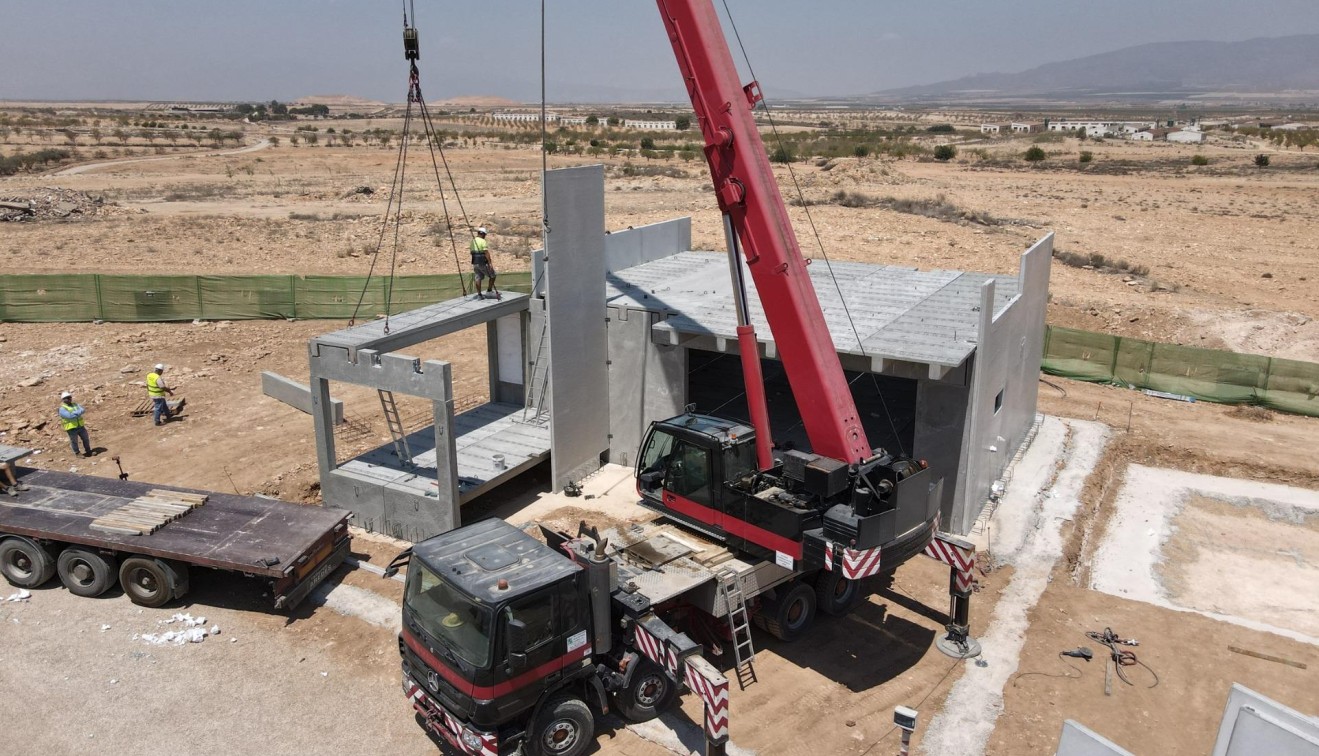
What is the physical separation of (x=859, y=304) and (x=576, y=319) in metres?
5.26

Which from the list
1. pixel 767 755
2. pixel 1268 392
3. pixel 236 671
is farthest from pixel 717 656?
pixel 1268 392

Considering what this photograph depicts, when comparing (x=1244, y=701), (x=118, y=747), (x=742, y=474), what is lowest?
(x=118, y=747)

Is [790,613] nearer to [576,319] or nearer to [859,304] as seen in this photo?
[576,319]

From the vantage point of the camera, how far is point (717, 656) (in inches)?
459

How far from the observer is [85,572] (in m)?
12.8

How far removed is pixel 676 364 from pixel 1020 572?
6591 millimetres

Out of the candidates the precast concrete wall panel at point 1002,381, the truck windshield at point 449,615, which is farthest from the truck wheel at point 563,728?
the precast concrete wall panel at point 1002,381

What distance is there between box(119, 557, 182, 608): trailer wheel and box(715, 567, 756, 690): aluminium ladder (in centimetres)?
742

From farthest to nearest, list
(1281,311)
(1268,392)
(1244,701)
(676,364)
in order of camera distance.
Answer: (1281,311), (1268,392), (676,364), (1244,701)

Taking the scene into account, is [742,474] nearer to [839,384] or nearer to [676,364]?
[839,384]

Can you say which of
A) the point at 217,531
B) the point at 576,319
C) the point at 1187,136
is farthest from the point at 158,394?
the point at 1187,136

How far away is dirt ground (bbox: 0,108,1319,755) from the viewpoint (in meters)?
10.6

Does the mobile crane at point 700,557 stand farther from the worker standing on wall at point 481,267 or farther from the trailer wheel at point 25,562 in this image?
the trailer wheel at point 25,562

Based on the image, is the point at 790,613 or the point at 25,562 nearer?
the point at 790,613
